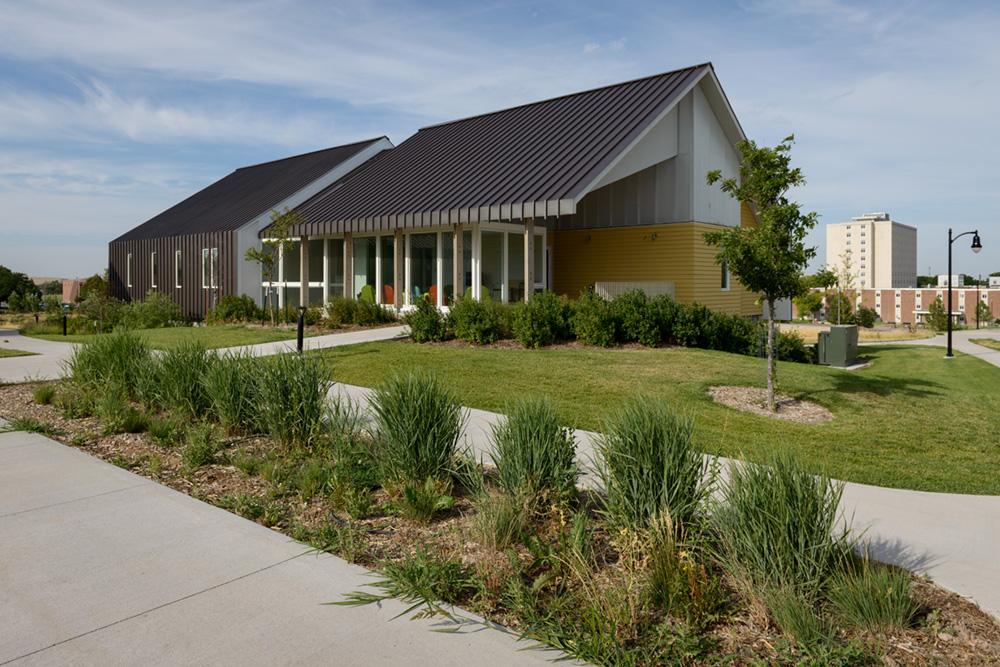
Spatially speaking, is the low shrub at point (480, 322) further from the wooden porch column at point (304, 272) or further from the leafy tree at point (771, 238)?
the wooden porch column at point (304, 272)

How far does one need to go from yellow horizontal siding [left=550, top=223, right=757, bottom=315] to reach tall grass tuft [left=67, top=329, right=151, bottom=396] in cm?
1556

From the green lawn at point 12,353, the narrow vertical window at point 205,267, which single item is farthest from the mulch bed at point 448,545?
the narrow vertical window at point 205,267

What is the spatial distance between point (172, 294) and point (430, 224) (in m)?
16.7

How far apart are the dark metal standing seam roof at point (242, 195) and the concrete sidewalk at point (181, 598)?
23.5m

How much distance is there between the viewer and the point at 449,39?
49.3ft

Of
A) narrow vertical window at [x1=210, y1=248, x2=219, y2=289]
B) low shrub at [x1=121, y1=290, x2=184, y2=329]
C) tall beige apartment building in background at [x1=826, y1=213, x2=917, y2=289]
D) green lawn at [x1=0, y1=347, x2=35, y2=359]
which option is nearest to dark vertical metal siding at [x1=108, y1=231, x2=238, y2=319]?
narrow vertical window at [x1=210, y1=248, x2=219, y2=289]

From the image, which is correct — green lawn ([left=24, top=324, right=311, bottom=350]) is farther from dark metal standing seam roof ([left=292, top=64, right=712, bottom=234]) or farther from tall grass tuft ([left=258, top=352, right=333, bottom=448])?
tall grass tuft ([left=258, top=352, right=333, bottom=448])

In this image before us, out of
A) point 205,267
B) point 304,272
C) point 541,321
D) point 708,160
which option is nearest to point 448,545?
point 541,321

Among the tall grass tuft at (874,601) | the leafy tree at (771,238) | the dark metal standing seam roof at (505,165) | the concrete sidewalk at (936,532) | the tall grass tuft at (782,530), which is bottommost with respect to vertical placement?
the concrete sidewalk at (936,532)

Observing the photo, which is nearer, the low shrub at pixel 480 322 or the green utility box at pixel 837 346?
the low shrub at pixel 480 322

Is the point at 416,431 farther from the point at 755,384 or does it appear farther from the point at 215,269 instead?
the point at 215,269

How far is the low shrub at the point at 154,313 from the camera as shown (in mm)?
24547

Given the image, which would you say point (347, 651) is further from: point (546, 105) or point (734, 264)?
Result: point (546, 105)

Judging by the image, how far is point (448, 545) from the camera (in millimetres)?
4438
